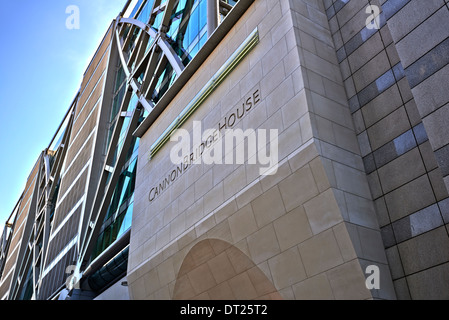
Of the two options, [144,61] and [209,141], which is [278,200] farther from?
[144,61]

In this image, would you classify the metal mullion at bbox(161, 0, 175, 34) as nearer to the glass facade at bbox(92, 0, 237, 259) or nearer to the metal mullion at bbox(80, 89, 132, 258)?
the glass facade at bbox(92, 0, 237, 259)

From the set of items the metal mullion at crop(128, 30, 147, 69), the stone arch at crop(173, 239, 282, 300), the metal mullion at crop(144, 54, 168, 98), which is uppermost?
the metal mullion at crop(128, 30, 147, 69)

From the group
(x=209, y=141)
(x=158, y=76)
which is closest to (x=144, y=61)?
(x=158, y=76)

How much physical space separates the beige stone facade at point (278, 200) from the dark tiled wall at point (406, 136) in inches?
14.9

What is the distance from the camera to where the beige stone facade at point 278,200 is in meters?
10.2

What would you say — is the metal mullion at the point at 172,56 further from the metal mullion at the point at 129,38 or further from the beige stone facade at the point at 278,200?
the metal mullion at the point at 129,38

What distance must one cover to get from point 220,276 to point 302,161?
5.23 m

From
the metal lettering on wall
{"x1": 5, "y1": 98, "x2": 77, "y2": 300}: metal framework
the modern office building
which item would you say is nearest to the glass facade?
the modern office building

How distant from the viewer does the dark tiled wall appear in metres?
9.23

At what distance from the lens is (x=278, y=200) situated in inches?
451

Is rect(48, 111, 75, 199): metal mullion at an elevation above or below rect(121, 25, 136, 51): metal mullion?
below

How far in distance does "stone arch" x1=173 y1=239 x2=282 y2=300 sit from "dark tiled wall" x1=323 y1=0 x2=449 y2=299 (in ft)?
12.4
